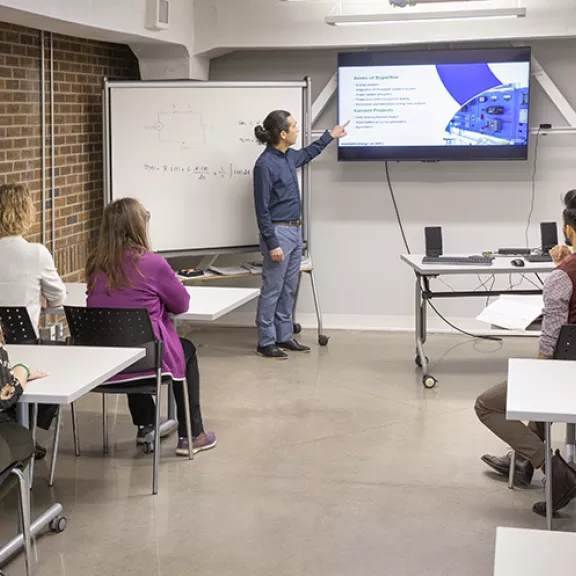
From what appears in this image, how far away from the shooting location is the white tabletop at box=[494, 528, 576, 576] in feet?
6.22

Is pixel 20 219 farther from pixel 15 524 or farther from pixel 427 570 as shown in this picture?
pixel 427 570

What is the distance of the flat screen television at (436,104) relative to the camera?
23.0ft

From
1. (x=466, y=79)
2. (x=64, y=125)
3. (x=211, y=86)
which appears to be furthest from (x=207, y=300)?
(x=466, y=79)

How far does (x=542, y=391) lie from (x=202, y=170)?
4116mm

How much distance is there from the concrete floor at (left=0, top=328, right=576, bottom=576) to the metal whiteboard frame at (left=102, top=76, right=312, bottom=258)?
1157 millimetres

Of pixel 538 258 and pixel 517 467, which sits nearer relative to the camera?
pixel 517 467

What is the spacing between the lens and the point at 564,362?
3.76 meters

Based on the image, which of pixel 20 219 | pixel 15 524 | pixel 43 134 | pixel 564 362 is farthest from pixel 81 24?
pixel 564 362

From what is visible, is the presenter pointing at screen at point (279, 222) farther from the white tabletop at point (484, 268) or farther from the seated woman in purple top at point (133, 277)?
the seated woman in purple top at point (133, 277)

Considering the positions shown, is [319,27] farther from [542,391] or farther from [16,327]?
[542,391]

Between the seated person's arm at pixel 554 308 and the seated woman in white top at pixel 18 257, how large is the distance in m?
2.19

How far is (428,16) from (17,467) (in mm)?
4350

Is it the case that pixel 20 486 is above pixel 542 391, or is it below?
below

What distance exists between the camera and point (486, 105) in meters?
7.06
